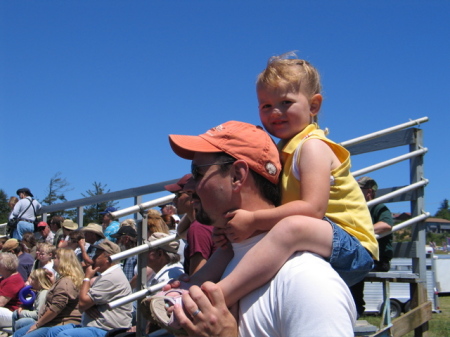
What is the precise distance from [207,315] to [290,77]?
40.6 inches

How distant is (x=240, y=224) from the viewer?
76.1 inches

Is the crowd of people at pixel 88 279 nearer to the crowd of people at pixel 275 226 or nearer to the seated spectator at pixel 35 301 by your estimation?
the seated spectator at pixel 35 301

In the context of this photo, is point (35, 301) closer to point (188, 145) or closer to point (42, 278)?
point (42, 278)

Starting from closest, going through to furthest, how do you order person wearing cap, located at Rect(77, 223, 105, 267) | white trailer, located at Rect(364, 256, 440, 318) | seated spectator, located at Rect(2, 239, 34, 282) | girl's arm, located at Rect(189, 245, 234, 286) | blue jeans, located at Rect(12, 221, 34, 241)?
girl's arm, located at Rect(189, 245, 234, 286) → person wearing cap, located at Rect(77, 223, 105, 267) → seated spectator, located at Rect(2, 239, 34, 282) → blue jeans, located at Rect(12, 221, 34, 241) → white trailer, located at Rect(364, 256, 440, 318)

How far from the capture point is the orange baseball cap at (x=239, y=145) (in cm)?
199

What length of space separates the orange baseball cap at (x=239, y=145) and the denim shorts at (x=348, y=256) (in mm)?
298

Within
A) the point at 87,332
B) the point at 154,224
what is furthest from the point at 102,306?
the point at 154,224

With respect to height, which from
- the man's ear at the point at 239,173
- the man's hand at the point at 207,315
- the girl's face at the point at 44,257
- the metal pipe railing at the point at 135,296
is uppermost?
the man's ear at the point at 239,173

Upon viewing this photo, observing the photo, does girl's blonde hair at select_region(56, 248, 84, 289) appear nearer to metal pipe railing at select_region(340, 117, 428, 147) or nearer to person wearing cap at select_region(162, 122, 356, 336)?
metal pipe railing at select_region(340, 117, 428, 147)

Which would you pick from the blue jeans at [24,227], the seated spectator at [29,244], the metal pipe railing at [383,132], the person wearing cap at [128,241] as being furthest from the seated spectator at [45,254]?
the metal pipe railing at [383,132]

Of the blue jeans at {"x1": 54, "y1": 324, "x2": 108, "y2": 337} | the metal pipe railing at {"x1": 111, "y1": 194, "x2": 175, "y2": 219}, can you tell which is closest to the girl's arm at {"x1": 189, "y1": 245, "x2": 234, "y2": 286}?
the metal pipe railing at {"x1": 111, "y1": 194, "x2": 175, "y2": 219}

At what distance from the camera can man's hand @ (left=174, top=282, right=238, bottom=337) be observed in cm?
177

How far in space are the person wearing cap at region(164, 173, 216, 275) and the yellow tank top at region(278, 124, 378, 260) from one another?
4.64 ft

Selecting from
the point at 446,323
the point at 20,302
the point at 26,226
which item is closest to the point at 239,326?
the point at 20,302
